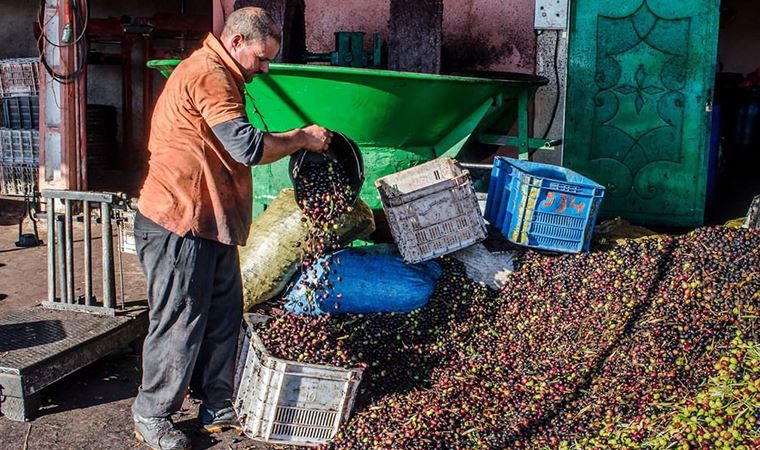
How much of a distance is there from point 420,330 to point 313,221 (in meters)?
0.87

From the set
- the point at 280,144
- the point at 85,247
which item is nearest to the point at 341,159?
the point at 280,144

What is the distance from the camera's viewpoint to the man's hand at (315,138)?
140 inches

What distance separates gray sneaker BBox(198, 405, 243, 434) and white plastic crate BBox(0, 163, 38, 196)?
234 inches

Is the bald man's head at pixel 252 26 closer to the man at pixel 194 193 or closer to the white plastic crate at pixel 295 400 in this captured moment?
the man at pixel 194 193

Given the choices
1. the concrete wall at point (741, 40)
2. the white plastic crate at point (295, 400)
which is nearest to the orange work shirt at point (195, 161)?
the white plastic crate at point (295, 400)

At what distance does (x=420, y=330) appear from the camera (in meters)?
4.30

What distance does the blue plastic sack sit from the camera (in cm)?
430

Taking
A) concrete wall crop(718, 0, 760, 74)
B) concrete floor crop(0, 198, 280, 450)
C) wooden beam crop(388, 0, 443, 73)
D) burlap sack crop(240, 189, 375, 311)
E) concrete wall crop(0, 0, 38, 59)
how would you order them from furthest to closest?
1. concrete wall crop(0, 0, 38, 59)
2. concrete wall crop(718, 0, 760, 74)
3. wooden beam crop(388, 0, 443, 73)
4. burlap sack crop(240, 189, 375, 311)
5. concrete floor crop(0, 198, 280, 450)

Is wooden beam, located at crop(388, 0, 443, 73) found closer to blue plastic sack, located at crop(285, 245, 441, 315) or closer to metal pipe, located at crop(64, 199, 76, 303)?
blue plastic sack, located at crop(285, 245, 441, 315)

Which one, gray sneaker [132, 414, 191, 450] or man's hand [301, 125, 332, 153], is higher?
man's hand [301, 125, 332, 153]

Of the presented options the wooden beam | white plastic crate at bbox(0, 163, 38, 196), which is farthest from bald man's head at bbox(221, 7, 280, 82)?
white plastic crate at bbox(0, 163, 38, 196)

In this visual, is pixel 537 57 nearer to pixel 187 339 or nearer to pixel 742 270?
pixel 742 270

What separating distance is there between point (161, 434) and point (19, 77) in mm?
6350

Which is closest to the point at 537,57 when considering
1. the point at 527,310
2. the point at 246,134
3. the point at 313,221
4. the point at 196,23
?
the point at 527,310
